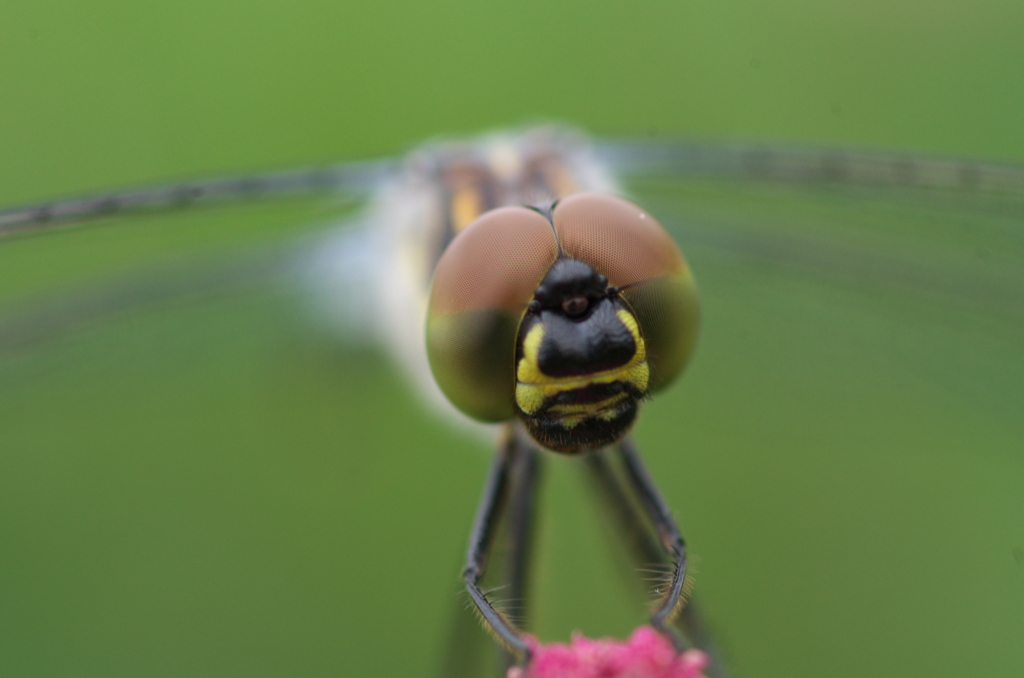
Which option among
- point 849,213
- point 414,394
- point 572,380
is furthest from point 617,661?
point 414,394

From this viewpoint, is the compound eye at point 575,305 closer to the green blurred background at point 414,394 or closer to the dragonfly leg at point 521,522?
the dragonfly leg at point 521,522

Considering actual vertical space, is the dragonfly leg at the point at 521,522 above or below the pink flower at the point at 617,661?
above

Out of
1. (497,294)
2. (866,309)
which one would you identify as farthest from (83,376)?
(866,309)

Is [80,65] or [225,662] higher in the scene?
[80,65]

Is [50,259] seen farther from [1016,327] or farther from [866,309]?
[1016,327]

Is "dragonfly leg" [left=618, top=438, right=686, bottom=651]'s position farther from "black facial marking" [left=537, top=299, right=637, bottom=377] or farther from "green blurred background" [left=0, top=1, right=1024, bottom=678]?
"green blurred background" [left=0, top=1, right=1024, bottom=678]

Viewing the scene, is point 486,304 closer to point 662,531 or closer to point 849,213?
point 662,531

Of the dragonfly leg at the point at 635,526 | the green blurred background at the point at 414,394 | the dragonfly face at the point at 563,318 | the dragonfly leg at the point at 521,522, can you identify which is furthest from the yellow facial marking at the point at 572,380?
the green blurred background at the point at 414,394
